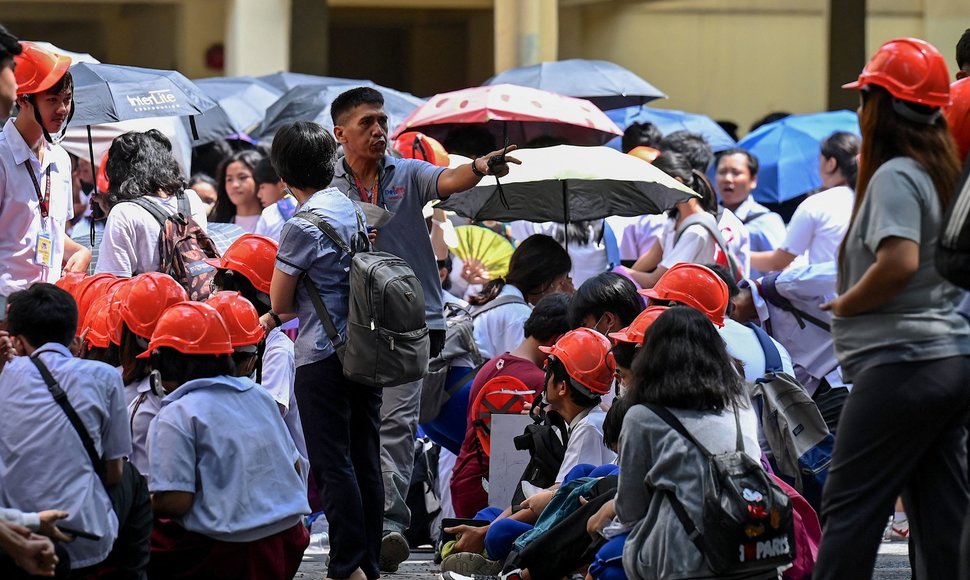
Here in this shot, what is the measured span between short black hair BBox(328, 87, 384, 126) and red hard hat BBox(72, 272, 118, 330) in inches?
45.3

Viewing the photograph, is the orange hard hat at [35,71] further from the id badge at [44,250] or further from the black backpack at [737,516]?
the black backpack at [737,516]

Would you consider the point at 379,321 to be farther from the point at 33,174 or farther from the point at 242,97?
the point at 242,97

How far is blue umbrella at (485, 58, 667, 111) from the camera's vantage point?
1205 cm

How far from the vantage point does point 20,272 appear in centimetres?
609

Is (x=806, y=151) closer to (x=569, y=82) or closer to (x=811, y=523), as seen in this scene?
(x=569, y=82)

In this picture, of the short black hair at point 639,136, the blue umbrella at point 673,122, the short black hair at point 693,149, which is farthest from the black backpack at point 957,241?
the blue umbrella at point 673,122

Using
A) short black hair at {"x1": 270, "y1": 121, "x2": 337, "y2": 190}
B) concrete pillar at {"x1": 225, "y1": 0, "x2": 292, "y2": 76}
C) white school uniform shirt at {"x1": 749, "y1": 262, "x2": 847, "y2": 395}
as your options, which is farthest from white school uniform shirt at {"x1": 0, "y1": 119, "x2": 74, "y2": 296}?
concrete pillar at {"x1": 225, "y1": 0, "x2": 292, "y2": 76}

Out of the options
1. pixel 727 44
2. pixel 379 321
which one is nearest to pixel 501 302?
pixel 379 321

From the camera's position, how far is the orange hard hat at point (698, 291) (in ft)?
21.6

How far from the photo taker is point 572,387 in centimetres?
655

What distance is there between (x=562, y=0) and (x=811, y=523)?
46.0ft

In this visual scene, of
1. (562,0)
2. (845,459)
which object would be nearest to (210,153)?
(845,459)

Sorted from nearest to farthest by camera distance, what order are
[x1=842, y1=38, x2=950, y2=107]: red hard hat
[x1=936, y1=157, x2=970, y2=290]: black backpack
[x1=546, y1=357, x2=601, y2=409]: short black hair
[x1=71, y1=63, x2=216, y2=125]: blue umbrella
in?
[x1=936, y1=157, x2=970, y2=290]: black backpack, [x1=842, y1=38, x2=950, y2=107]: red hard hat, [x1=546, y1=357, x2=601, y2=409]: short black hair, [x1=71, y1=63, x2=216, y2=125]: blue umbrella

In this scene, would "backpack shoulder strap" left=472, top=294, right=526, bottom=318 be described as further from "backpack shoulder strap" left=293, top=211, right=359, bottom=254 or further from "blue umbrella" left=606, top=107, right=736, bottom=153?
"blue umbrella" left=606, top=107, right=736, bottom=153
